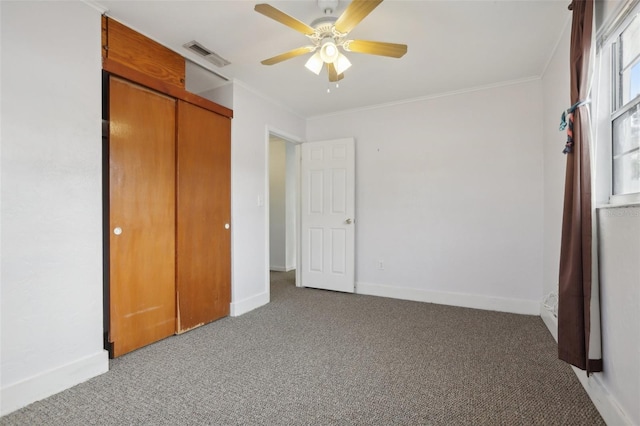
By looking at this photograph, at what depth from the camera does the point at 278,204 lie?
231 inches

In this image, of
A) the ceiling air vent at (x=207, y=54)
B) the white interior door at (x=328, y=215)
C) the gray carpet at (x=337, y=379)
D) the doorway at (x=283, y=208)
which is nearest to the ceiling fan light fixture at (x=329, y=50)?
the ceiling air vent at (x=207, y=54)

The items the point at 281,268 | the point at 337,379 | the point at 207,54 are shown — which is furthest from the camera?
the point at 281,268

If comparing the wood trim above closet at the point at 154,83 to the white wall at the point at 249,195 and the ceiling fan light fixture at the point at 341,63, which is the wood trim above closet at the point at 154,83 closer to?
the white wall at the point at 249,195

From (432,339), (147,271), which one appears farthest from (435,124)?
(147,271)

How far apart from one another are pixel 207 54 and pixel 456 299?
146 inches

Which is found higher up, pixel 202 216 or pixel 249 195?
pixel 249 195

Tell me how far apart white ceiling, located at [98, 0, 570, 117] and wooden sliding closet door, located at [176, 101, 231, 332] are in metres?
0.61

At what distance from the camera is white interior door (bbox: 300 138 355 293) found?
4.08m

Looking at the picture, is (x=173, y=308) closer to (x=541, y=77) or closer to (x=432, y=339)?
(x=432, y=339)

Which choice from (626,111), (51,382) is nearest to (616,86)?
(626,111)

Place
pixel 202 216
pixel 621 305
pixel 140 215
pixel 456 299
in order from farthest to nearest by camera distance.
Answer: pixel 456 299 < pixel 202 216 < pixel 140 215 < pixel 621 305

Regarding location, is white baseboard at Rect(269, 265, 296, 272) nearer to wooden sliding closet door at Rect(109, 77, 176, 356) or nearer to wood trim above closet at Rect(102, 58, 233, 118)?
wooden sliding closet door at Rect(109, 77, 176, 356)

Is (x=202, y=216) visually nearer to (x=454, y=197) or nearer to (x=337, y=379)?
(x=337, y=379)

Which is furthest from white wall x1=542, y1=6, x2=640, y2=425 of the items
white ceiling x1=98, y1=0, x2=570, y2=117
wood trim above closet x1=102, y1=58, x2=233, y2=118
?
wood trim above closet x1=102, y1=58, x2=233, y2=118
